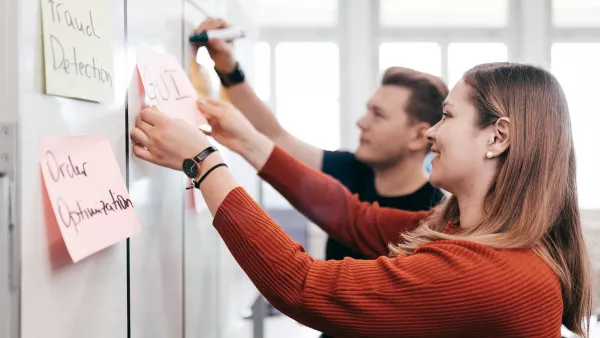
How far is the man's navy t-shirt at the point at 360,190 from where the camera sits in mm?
1306

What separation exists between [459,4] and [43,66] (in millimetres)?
3707

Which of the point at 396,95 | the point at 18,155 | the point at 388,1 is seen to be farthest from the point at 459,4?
the point at 18,155

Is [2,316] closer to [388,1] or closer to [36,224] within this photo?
[36,224]

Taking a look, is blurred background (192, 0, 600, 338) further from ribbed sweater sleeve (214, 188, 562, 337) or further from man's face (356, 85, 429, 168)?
ribbed sweater sleeve (214, 188, 562, 337)

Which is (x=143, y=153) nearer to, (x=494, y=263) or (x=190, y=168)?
(x=190, y=168)

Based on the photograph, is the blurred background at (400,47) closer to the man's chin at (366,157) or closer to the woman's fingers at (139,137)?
the man's chin at (366,157)

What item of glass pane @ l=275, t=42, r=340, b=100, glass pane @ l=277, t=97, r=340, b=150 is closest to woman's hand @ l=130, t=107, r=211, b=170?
glass pane @ l=277, t=97, r=340, b=150

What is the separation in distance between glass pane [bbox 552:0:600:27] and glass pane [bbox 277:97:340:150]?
1.54 m

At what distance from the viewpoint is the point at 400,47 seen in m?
3.83

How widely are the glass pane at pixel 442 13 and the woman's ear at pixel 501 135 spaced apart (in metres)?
3.12

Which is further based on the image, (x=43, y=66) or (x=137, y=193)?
(x=137, y=193)

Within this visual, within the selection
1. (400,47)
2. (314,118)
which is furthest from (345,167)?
(400,47)

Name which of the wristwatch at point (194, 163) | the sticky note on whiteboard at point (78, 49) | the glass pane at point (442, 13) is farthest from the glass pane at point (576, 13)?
the sticky note on whiteboard at point (78, 49)

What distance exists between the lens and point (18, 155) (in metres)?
0.49
